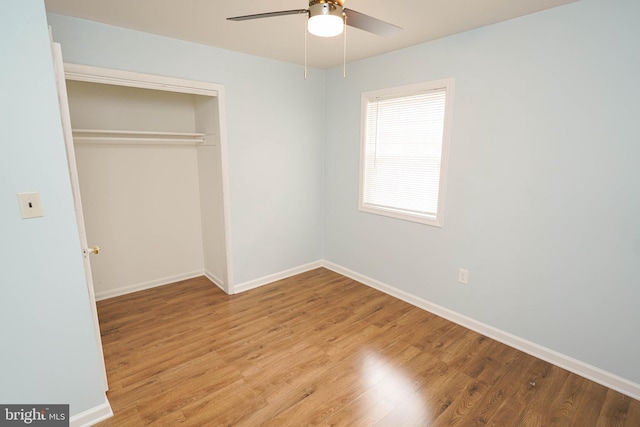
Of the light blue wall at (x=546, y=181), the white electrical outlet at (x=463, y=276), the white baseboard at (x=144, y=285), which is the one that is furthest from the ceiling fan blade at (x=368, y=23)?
the white baseboard at (x=144, y=285)

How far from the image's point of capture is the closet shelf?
9.44 feet

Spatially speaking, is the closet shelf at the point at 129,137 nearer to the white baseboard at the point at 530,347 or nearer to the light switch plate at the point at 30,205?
the light switch plate at the point at 30,205

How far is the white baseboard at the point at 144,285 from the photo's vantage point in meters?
3.29

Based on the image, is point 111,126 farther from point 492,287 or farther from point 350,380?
point 492,287

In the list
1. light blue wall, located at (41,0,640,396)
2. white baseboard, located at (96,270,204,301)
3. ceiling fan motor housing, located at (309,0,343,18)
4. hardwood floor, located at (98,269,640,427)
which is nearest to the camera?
ceiling fan motor housing, located at (309,0,343,18)

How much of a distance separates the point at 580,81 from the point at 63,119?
10.2ft

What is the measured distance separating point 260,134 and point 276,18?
1323 mm

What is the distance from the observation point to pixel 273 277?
3.80 metres

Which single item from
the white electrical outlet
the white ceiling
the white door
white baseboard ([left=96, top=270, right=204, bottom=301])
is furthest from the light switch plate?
the white electrical outlet

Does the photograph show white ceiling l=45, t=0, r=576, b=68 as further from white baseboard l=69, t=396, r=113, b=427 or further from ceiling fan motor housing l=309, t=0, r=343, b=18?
white baseboard l=69, t=396, r=113, b=427

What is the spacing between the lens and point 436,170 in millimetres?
2883

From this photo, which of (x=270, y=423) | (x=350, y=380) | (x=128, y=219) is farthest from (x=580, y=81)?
(x=128, y=219)

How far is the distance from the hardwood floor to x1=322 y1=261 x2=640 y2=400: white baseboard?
6 centimetres

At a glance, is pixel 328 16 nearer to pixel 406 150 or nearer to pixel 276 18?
pixel 276 18
